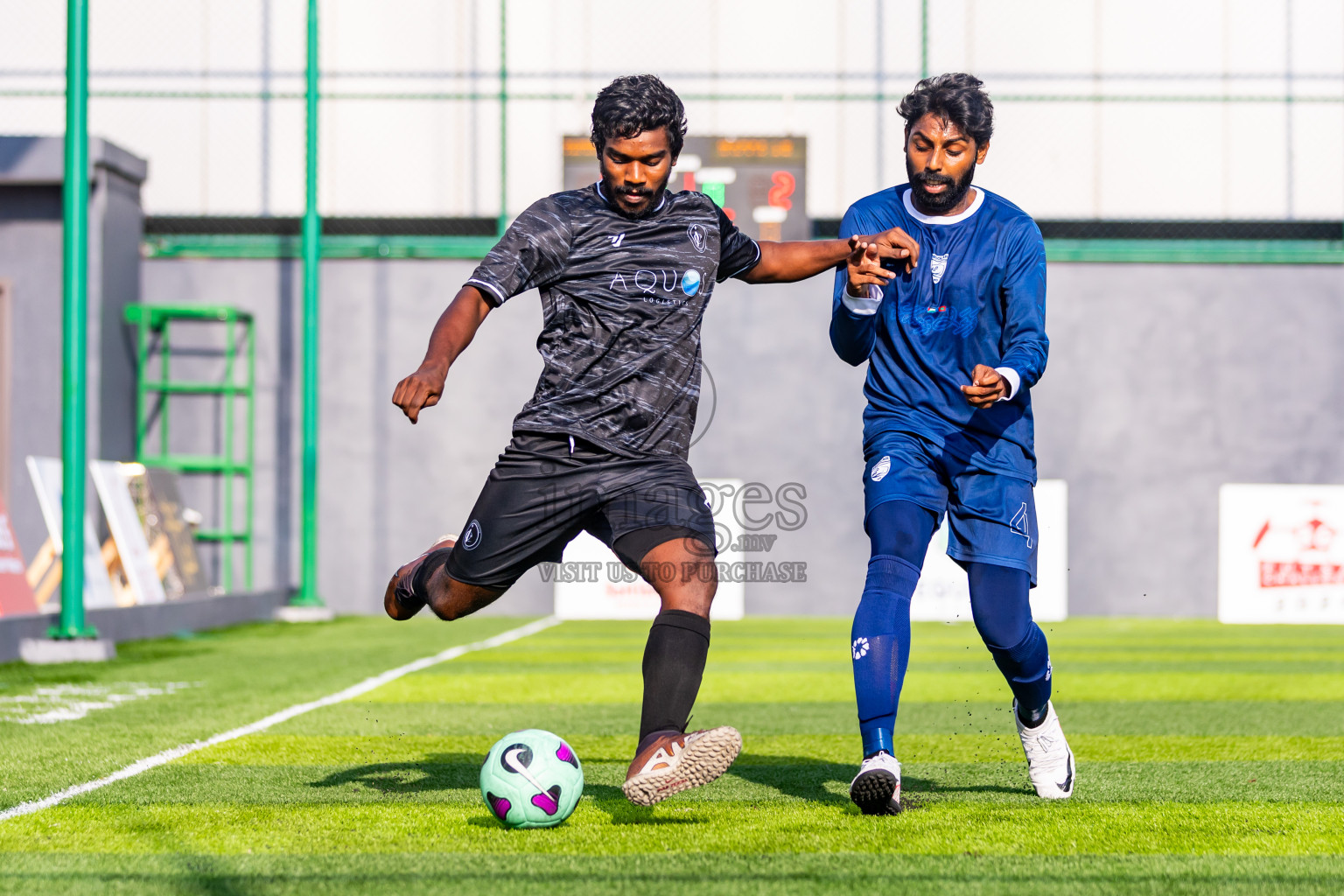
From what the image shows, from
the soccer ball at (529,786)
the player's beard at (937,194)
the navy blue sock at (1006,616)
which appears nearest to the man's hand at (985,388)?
the navy blue sock at (1006,616)

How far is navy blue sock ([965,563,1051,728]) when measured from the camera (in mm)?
4227

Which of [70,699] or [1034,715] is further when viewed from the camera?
[70,699]

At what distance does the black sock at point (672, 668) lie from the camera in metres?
3.75

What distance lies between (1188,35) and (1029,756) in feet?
46.9

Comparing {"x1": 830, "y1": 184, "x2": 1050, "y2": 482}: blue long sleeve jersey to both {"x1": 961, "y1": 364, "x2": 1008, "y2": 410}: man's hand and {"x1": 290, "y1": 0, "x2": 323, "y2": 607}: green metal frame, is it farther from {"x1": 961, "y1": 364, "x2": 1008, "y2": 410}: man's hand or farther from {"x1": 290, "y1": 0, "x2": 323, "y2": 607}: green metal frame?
{"x1": 290, "y1": 0, "x2": 323, "y2": 607}: green metal frame

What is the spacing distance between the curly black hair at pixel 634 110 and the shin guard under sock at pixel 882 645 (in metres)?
1.30

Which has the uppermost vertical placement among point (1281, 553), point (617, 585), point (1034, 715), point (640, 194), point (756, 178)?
point (756, 178)

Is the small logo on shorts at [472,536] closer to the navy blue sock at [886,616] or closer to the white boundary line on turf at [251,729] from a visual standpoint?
the navy blue sock at [886,616]

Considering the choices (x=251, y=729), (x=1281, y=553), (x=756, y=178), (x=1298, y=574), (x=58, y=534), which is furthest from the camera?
(x=1281, y=553)

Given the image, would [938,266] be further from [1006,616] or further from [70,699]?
[70,699]

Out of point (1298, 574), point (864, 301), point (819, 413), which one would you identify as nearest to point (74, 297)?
point (864, 301)

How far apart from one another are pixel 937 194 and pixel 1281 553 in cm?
1250

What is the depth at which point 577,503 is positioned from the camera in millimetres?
3986

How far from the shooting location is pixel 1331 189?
16.6m
